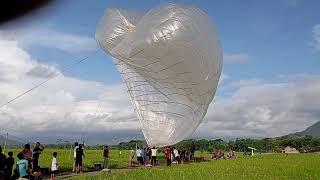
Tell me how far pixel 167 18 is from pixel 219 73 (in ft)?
13.5

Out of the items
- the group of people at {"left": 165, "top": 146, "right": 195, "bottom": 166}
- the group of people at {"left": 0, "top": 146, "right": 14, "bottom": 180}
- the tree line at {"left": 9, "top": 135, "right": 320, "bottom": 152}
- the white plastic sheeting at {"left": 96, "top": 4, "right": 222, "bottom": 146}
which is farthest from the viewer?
the tree line at {"left": 9, "top": 135, "right": 320, "bottom": 152}

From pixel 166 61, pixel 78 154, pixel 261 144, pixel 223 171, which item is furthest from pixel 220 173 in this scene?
pixel 261 144

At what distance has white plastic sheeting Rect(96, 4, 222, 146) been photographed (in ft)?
57.8

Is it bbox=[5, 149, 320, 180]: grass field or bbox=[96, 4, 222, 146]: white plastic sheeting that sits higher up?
bbox=[96, 4, 222, 146]: white plastic sheeting

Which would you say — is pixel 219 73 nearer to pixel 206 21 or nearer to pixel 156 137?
pixel 206 21

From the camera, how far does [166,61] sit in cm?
1830

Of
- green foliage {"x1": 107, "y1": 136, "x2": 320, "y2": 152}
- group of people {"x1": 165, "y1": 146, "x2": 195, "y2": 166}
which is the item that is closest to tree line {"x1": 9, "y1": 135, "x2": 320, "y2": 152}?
green foliage {"x1": 107, "y1": 136, "x2": 320, "y2": 152}

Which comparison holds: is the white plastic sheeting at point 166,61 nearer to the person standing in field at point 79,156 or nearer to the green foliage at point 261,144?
the person standing in field at point 79,156

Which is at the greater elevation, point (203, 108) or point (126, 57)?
point (126, 57)

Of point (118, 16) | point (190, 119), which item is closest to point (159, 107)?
point (190, 119)

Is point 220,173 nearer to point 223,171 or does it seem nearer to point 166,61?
point 223,171

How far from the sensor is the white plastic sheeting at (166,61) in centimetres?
1762

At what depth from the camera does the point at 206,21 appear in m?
19.1

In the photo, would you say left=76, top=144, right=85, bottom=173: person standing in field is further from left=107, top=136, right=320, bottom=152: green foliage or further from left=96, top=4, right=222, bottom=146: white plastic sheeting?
left=107, top=136, right=320, bottom=152: green foliage
